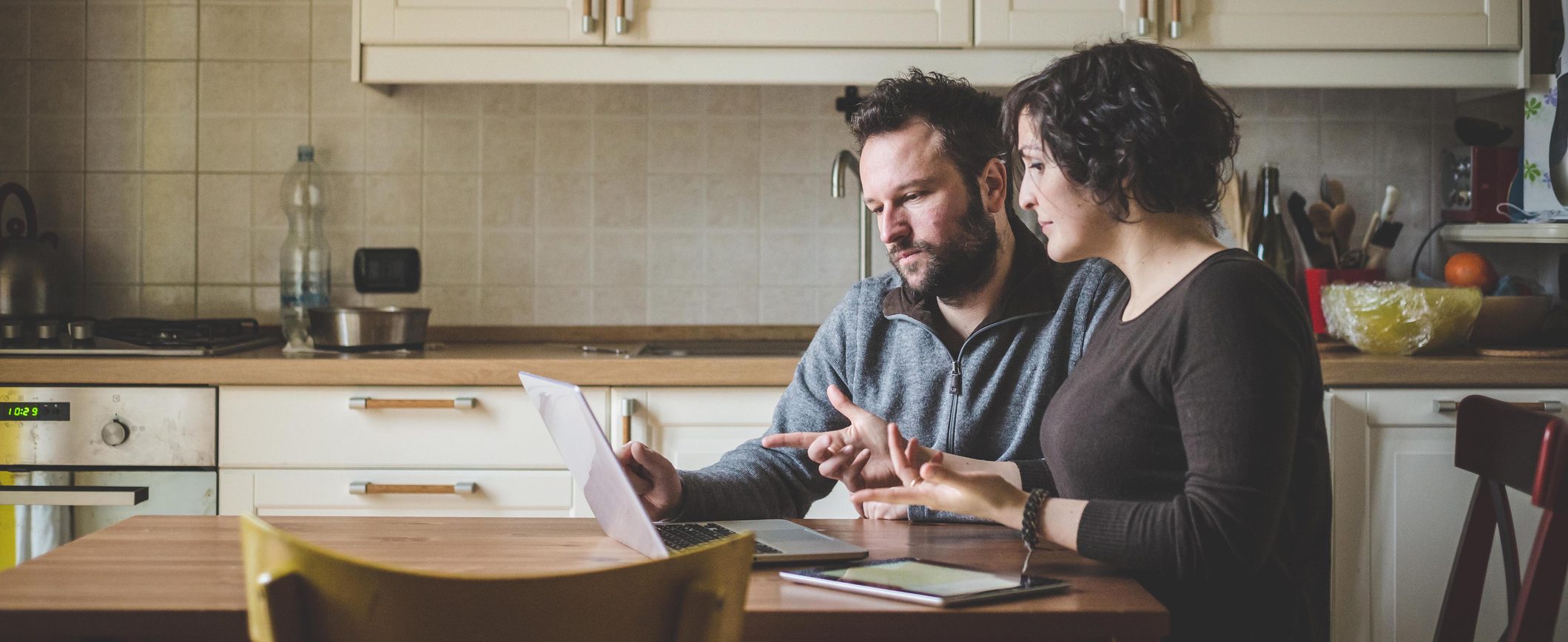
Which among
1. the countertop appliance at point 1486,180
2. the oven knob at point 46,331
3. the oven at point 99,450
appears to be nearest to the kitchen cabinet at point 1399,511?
the countertop appliance at point 1486,180

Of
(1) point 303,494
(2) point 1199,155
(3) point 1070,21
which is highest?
(3) point 1070,21

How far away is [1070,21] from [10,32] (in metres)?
2.38

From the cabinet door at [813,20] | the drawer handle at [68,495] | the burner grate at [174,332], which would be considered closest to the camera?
the drawer handle at [68,495]

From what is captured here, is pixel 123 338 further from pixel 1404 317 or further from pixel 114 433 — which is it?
pixel 1404 317

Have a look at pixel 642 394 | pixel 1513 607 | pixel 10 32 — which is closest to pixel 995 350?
pixel 1513 607

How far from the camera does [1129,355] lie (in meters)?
1.22

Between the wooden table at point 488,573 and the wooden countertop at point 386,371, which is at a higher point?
the wooden countertop at point 386,371

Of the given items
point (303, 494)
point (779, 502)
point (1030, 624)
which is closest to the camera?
point (1030, 624)

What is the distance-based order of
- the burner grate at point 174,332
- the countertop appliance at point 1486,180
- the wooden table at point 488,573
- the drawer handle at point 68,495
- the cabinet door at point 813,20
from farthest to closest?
the countertop appliance at point 1486,180
the cabinet door at point 813,20
the burner grate at point 174,332
the drawer handle at point 68,495
the wooden table at point 488,573

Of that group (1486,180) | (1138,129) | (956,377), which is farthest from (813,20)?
(1486,180)

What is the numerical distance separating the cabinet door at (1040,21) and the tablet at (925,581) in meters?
1.58

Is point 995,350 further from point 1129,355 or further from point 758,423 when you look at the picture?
point 758,423

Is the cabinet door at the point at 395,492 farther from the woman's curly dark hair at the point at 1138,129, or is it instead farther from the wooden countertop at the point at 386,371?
the woman's curly dark hair at the point at 1138,129

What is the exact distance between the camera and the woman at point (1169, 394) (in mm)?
1098
